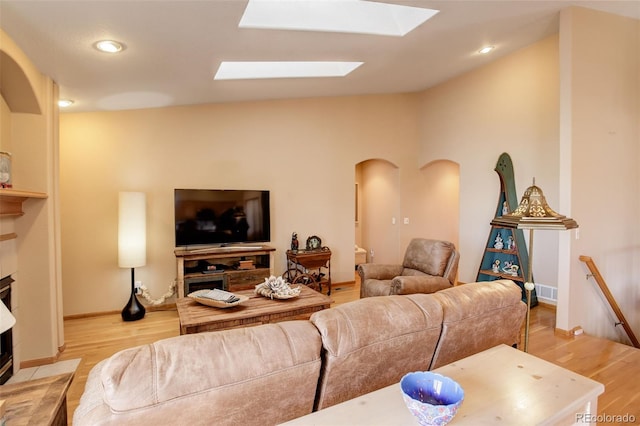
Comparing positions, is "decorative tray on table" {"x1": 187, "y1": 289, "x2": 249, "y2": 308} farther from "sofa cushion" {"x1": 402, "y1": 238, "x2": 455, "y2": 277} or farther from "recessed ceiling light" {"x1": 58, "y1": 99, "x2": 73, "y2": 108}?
"recessed ceiling light" {"x1": 58, "y1": 99, "x2": 73, "y2": 108}

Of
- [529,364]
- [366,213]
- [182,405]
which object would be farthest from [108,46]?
[366,213]

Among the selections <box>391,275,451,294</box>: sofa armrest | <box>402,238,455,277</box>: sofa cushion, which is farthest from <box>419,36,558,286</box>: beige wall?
<box>391,275,451,294</box>: sofa armrest

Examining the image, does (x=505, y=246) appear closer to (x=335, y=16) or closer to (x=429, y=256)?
(x=429, y=256)

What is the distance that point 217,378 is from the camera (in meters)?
1.00

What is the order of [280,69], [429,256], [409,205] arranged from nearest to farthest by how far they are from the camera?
[280,69], [429,256], [409,205]

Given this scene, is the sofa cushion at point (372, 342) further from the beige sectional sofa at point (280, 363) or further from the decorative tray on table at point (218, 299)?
the decorative tray on table at point (218, 299)

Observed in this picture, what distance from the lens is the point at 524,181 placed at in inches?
180

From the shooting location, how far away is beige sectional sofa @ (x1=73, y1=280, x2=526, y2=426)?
0.93 meters

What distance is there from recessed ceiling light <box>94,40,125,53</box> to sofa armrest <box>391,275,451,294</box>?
305 cm

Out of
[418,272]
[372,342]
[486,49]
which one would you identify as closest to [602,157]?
[486,49]

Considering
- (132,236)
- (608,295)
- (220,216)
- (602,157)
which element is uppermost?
(602,157)

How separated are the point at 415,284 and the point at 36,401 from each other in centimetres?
293

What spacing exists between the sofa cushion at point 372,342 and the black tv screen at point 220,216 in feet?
11.1

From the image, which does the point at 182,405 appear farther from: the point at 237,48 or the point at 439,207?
the point at 439,207
